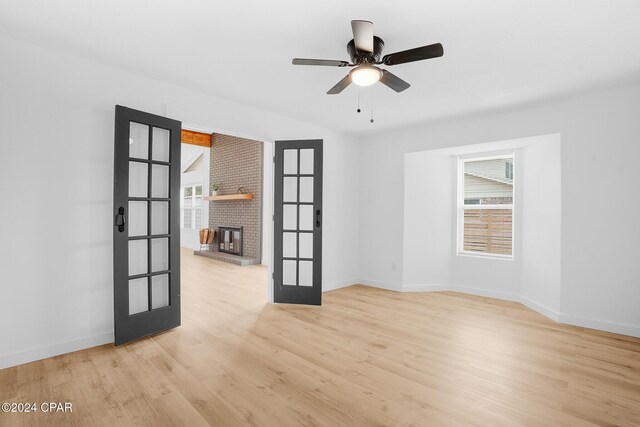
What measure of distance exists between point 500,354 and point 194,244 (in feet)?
30.8

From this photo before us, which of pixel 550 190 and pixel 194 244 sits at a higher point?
pixel 550 190

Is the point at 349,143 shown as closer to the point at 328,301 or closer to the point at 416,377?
the point at 328,301

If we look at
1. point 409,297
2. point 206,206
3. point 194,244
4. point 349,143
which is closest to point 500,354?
point 409,297

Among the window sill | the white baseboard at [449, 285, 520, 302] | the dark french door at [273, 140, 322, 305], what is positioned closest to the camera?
the dark french door at [273, 140, 322, 305]

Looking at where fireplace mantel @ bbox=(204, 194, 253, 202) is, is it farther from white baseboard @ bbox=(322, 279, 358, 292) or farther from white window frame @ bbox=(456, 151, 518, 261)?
white window frame @ bbox=(456, 151, 518, 261)

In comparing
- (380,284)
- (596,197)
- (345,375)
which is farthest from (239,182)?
(596,197)

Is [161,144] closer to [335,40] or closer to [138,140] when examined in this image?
[138,140]

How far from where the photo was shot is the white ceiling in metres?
2.17

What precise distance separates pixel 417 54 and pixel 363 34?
416 millimetres

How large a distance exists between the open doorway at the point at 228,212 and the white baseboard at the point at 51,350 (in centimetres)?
272

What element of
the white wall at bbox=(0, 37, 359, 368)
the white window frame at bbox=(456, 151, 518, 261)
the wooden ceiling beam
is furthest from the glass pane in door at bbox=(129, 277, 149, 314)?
the wooden ceiling beam

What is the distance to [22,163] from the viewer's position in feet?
8.52

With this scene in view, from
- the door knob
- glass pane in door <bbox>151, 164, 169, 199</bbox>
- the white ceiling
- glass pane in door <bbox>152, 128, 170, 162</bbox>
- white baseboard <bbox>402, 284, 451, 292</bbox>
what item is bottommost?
white baseboard <bbox>402, 284, 451, 292</bbox>

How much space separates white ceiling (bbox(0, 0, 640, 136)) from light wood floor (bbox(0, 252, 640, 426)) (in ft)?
8.50
